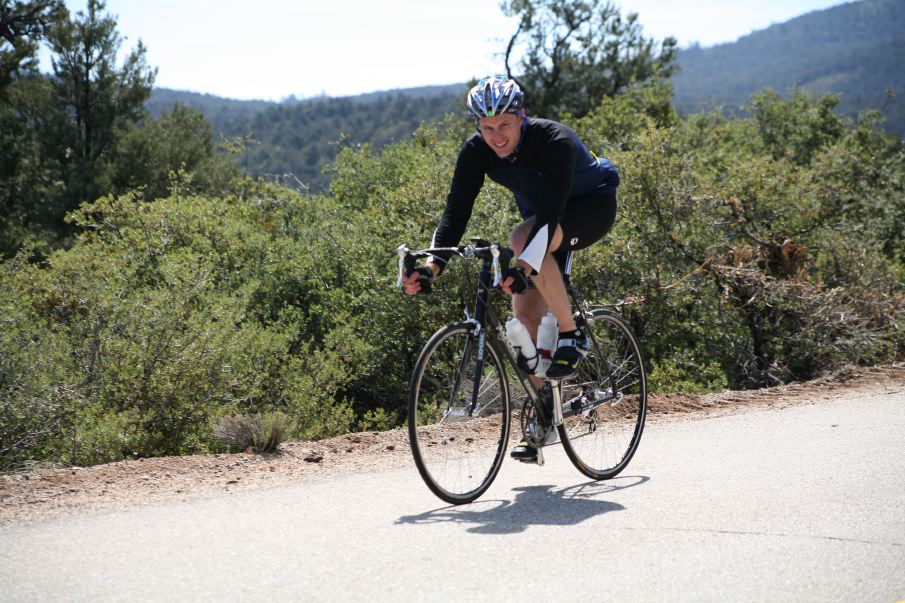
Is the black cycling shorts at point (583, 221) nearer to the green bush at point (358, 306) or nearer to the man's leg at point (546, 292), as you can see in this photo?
the man's leg at point (546, 292)

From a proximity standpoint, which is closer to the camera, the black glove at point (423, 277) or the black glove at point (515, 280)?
the black glove at point (515, 280)

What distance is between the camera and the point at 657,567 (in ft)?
12.3

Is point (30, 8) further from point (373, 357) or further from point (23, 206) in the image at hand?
point (373, 357)

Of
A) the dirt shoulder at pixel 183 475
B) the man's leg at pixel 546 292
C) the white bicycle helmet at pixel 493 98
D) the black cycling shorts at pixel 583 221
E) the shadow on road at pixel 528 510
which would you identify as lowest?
the shadow on road at pixel 528 510

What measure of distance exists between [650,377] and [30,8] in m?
32.4

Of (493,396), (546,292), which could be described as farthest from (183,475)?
(546,292)

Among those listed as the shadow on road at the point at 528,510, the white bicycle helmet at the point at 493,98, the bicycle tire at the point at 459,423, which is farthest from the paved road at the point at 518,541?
the white bicycle helmet at the point at 493,98

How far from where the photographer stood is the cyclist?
4789 mm

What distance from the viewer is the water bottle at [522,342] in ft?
16.3

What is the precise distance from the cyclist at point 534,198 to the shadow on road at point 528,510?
30 centimetres

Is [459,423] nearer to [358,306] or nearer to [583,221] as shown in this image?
[583,221]

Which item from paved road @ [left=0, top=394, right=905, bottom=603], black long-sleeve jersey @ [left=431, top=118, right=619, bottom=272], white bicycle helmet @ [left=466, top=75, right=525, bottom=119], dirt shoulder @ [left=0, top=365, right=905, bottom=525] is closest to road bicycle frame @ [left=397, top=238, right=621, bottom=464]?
black long-sleeve jersey @ [left=431, top=118, right=619, bottom=272]

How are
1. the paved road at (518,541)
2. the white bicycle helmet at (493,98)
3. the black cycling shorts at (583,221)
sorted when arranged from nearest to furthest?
the paved road at (518,541) → the white bicycle helmet at (493,98) → the black cycling shorts at (583,221)

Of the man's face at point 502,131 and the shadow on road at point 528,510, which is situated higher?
the man's face at point 502,131
